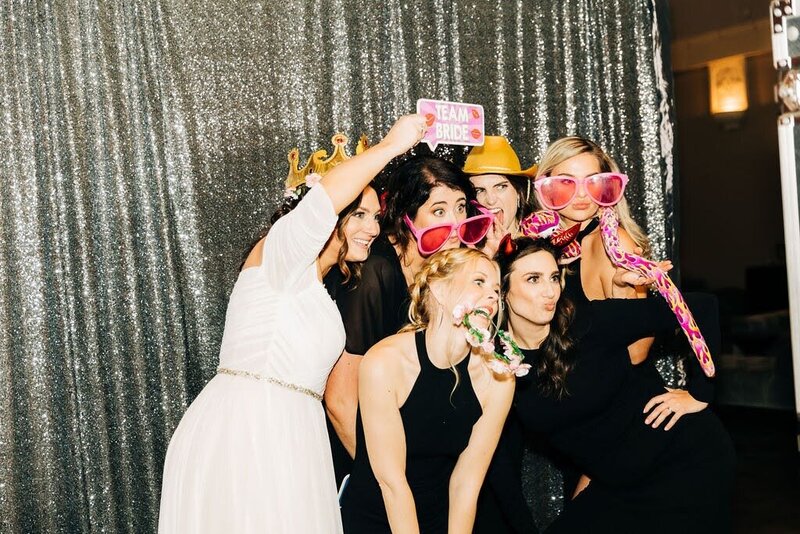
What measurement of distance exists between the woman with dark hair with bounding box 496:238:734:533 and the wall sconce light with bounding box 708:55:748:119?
2537 mm

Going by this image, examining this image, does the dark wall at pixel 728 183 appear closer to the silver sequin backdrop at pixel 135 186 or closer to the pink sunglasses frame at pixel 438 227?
the silver sequin backdrop at pixel 135 186

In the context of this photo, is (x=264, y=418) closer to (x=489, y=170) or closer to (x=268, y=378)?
(x=268, y=378)

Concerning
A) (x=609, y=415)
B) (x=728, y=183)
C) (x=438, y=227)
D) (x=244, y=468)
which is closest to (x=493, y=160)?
(x=438, y=227)

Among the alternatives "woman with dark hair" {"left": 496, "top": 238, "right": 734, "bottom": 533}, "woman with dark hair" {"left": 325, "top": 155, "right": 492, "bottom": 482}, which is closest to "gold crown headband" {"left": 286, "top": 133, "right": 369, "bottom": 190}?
"woman with dark hair" {"left": 325, "top": 155, "right": 492, "bottom": 482}

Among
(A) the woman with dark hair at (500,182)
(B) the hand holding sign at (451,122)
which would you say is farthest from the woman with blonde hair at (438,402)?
(A) the woman with dark hair at (500,182)

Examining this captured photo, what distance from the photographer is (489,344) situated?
2.26 m

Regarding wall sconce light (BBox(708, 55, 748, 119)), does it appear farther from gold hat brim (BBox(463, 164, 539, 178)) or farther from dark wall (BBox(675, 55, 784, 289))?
gold hat brim (BBox(463, 164, 539, 178))

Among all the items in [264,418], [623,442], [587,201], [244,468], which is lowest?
[623,442]

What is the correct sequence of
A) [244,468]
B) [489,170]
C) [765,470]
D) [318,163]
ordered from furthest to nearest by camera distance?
1. [765,470]
2. [489,170]
3. [318,163]
4. [244,468]

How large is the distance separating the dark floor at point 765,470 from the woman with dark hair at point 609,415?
52.6 inches

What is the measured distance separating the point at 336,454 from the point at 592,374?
832 mm

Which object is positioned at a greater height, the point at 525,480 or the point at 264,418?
the point at 264,418

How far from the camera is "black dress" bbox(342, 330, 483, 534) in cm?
234

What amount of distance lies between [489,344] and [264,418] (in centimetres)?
57
